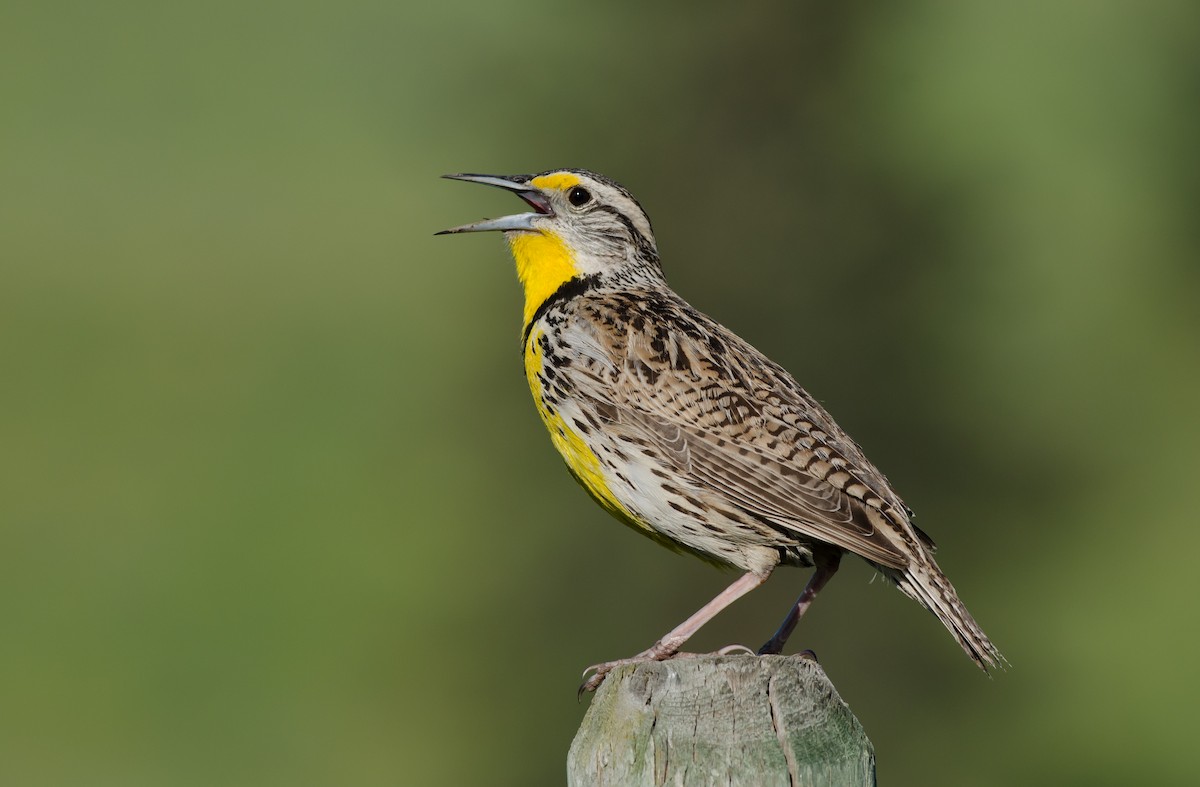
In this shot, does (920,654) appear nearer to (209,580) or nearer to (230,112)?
(209,580)

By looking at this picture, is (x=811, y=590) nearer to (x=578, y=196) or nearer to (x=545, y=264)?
(x=545, y=264)

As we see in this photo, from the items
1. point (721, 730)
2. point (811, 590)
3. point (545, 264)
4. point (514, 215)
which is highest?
point (514, 215)

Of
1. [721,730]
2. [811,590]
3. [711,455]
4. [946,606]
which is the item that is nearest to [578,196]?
[711,455]

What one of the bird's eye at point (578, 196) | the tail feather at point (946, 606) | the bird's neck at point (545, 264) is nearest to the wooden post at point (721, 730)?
the tail feather at point (946, 606)

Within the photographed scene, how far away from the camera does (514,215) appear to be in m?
4.21

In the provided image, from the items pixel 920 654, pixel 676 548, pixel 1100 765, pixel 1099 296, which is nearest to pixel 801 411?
pixel 676 548

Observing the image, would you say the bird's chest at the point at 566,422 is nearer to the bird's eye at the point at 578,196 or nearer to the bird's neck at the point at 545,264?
the bird's neck at the point at 545,264

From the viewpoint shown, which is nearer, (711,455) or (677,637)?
(677,637)

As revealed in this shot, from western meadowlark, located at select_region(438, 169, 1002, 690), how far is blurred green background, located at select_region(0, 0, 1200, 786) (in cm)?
205

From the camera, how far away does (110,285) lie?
1859 centimetres

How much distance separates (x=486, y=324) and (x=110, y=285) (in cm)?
1344

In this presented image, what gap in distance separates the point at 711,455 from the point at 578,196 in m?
1.03

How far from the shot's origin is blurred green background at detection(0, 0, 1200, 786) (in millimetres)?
6277

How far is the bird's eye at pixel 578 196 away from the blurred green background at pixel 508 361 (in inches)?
69.4
